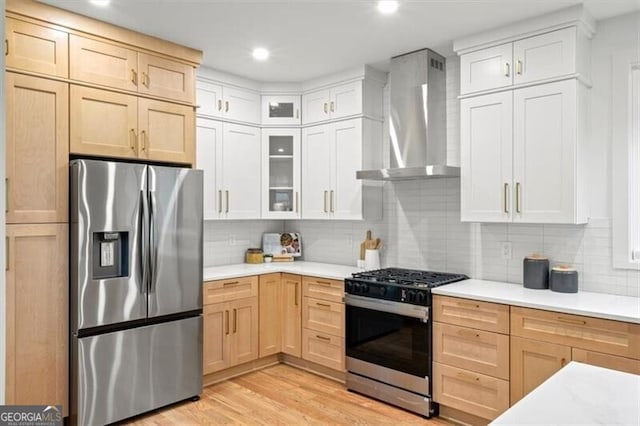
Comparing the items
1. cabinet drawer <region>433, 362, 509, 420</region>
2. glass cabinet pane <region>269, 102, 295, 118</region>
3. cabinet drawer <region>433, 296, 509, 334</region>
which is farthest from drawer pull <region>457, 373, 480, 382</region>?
glass cabinet pane <region>269, 102, 295, 118</region>

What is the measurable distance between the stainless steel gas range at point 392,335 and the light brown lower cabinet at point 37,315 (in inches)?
80.2

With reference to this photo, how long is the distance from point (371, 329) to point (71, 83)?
271 centimetres

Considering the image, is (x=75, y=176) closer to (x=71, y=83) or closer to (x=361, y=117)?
(x=71, y=83)

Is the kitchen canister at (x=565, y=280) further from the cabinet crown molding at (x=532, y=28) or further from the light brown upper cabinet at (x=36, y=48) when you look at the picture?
the light brown upper cabinet at (x=36, y=48)

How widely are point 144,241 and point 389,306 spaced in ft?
5.95

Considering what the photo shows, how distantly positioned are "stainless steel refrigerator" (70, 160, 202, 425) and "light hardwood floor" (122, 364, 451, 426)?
0.15m

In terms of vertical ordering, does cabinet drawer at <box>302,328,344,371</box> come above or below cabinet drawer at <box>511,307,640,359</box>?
below

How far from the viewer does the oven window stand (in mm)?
3197

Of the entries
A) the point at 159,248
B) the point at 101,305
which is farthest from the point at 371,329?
the point at 101,305

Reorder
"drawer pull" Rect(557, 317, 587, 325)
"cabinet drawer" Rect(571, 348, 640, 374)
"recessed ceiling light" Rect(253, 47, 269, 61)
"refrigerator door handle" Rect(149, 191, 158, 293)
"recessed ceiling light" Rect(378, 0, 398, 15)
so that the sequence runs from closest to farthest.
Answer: "cabinet drawer" Rect(571, 348, 640, 374), "drawer pull" Rect(557, 317, 587, 325), "recessed ceiling light" Rect(378, 0, 398, 15), "refrigerator door handle" Rect(149, 191, 158, 293), "recessed ceiling light" Rect(253, 47, 269, 61)

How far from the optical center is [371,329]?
3.49 meters

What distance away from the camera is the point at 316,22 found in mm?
3051

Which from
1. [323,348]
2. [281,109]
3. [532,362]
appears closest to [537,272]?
[532,362]

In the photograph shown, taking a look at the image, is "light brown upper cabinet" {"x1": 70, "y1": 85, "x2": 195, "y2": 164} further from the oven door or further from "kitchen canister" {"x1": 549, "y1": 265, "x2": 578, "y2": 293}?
"kitchen canister" {"x1": 549, "y1": 265, "x2": 578, "y2": 293}
